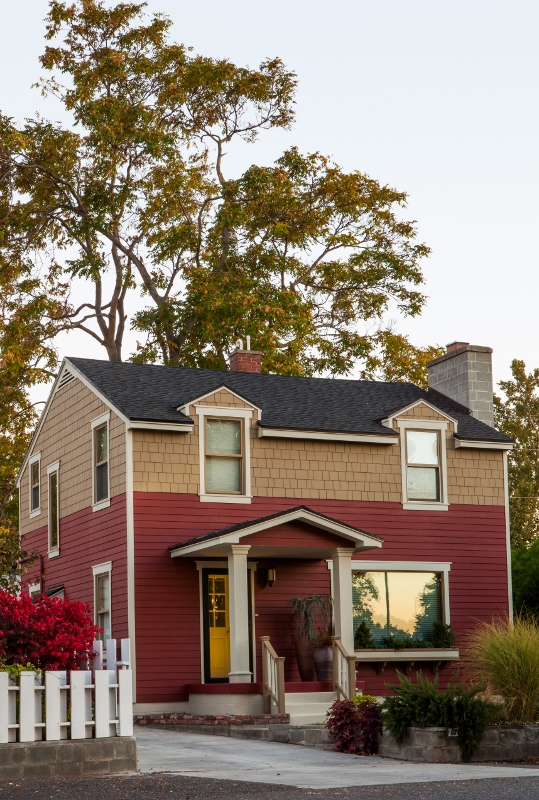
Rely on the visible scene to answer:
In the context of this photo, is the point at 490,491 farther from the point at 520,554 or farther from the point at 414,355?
→ the point at 414,355

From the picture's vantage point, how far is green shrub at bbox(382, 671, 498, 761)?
1430 cm

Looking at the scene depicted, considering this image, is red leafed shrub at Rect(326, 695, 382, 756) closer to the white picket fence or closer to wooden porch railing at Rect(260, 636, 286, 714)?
the white picket fence

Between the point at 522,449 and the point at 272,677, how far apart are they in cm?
2737

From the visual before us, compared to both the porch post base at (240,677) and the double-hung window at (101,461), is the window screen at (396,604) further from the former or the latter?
the double-hung window at (101,461)

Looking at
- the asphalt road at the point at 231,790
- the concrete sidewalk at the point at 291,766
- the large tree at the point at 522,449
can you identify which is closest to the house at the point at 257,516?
the concrete sidewalk at the point at 291,766

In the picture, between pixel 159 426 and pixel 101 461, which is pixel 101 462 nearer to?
pixel 101 461

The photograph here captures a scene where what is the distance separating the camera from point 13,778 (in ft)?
39.8

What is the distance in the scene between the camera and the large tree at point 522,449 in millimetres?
A: 43625

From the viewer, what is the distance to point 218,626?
22.4 meters

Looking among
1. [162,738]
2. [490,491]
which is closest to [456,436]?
[490,491]

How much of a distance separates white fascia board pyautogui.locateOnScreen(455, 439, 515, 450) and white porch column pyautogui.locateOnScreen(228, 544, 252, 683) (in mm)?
6331

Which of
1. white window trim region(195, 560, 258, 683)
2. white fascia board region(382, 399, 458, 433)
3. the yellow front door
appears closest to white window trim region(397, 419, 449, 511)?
white fascia board region(382, 399, 458, 433)

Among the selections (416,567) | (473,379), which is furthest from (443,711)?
(473,379)

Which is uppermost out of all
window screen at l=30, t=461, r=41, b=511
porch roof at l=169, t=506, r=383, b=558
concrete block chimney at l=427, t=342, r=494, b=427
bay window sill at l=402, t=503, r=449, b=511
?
concrete block chimney at l=427, t=342, r=494, b=427
